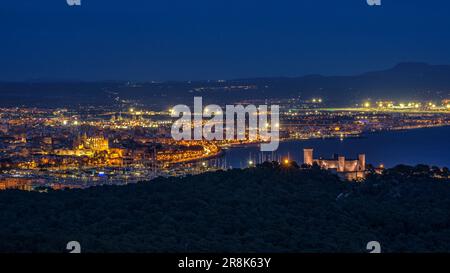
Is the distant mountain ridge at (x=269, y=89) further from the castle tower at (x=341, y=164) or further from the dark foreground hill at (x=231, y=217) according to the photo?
the dark foreground hill at (x=231, y=217)

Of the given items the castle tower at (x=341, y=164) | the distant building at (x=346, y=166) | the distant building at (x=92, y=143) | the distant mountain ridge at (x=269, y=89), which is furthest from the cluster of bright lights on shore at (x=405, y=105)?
the castle tower at (x=341, y=164)

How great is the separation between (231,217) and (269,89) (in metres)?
24.7

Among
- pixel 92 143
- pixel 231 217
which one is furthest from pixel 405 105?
pixel 231 217

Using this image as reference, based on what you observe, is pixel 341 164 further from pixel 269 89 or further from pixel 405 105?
pixel 405 105

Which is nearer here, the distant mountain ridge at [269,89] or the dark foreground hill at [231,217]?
the dark foreground hill at [231,217]

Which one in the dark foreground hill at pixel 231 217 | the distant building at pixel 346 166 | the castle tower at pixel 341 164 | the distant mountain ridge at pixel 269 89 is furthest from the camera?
the distant mountain ridge at pixel 269 89

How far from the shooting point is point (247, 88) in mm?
30531

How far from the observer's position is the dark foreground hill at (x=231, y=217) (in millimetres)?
6020

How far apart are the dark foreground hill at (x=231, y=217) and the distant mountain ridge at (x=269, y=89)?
20.7m

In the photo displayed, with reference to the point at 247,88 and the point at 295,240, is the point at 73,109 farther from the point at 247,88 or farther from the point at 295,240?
the point at 295,240

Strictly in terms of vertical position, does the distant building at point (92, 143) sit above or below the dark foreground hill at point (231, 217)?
above

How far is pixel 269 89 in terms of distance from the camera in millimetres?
31719

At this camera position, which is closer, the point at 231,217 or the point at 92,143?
the point at 231,217

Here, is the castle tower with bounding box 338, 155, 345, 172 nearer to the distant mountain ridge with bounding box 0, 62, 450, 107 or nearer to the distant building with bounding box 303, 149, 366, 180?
the distant building with bounding box 303, 149, 366, 180
